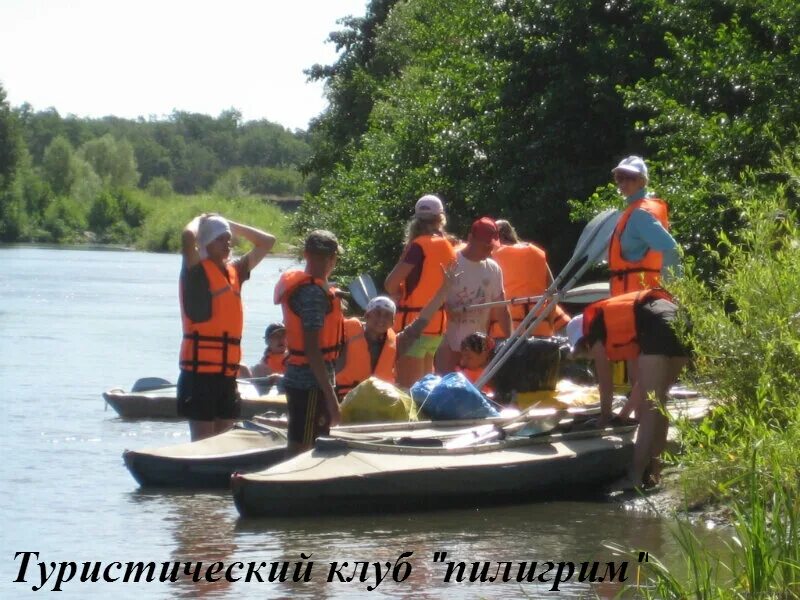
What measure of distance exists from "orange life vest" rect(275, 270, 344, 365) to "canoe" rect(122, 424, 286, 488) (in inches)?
40.2

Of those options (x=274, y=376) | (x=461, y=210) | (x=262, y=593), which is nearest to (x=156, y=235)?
(x=461, y=210)

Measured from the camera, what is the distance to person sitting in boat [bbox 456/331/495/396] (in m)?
10.4

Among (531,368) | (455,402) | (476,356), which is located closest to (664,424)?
(455,402)

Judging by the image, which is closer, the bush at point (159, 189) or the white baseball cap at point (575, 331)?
the white baseball cap at point (575, 331)

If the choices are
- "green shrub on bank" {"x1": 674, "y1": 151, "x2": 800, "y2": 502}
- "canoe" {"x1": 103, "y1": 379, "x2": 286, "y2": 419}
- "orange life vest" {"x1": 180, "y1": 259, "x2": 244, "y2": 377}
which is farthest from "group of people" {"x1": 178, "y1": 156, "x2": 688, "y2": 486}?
"canoe" {"x1": 103, "y1": 379, "x2": 286, "y2": 419}

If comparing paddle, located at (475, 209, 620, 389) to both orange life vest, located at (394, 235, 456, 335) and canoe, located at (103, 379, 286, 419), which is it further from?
canoe, located at (103, 379, 286, 419)

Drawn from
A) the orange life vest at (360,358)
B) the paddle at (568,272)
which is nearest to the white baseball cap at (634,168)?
the paddle at (568,272)

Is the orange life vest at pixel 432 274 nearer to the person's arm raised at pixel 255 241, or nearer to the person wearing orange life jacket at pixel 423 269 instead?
the person wearing orange life jacket at pixel 423 269

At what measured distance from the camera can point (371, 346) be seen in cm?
1047

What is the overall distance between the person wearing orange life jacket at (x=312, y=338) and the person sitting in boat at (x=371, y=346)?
157 cm

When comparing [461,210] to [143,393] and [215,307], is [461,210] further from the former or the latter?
[215,307]

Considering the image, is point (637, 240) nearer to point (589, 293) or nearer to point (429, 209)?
point (429, 209)

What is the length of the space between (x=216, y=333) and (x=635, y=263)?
2.70 m

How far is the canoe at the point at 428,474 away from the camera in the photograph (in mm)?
8422
